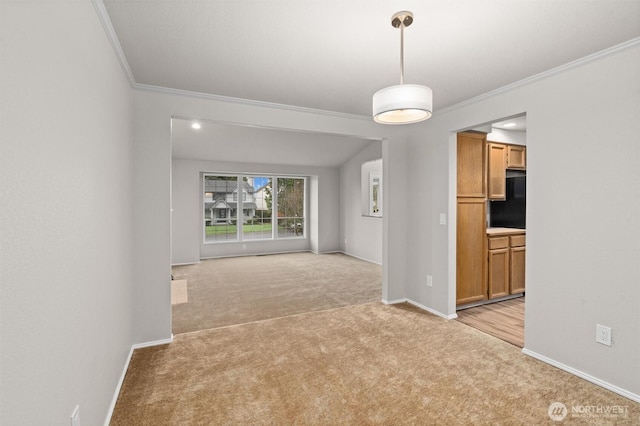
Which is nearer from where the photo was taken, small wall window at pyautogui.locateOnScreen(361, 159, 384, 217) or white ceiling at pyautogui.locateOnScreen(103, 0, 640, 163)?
white ceiling at pyautogui.locateOnScreen(103, 0, 640, 163)

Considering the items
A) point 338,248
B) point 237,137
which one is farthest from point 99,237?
point 338,248

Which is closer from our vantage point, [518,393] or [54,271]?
[54,271]

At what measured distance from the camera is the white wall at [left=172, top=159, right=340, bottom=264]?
698cm

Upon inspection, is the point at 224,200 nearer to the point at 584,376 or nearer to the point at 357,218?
the point at 357,218

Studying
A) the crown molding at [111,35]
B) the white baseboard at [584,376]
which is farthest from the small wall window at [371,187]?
the crown molding at [111,35]

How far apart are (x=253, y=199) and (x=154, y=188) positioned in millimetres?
5128

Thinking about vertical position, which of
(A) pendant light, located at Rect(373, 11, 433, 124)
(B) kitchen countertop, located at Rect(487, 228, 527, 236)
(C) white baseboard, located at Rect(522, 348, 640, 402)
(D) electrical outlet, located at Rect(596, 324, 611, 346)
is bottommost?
(C) white baseboard, located at Rect(522, 348, 640, 402)

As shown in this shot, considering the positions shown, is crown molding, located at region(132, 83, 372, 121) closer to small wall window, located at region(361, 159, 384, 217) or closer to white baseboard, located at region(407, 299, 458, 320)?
white baseboard, located at region(407, 299, 458, 320)

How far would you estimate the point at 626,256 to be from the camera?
2256 mm

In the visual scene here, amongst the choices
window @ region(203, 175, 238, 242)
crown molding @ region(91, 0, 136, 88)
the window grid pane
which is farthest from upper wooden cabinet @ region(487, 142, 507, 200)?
window @ region(203, 175, 238, 242)

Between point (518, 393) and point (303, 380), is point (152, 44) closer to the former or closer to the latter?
point (303, 380)

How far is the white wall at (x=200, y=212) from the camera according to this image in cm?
698

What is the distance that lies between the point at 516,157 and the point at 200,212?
628cm

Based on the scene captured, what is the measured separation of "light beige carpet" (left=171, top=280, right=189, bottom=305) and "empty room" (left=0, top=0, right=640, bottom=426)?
17 cm
